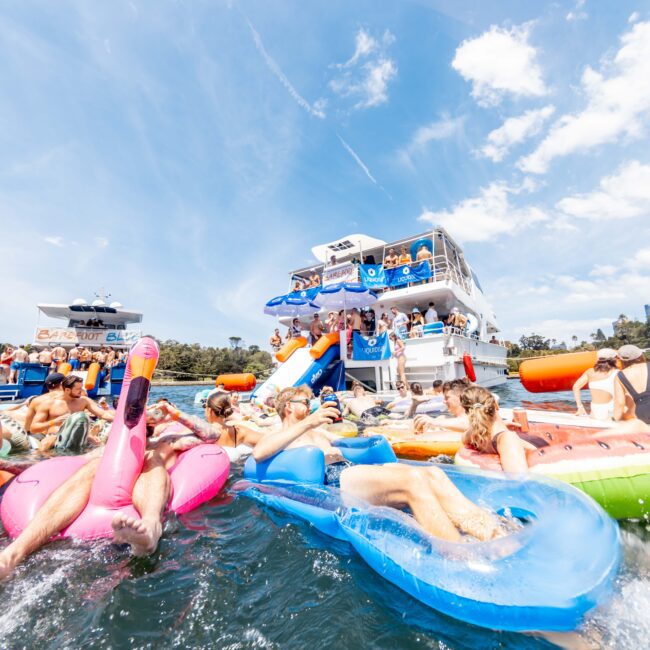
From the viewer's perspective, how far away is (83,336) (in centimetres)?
1941

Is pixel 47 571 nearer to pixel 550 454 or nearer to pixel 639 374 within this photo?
pixel 550 454

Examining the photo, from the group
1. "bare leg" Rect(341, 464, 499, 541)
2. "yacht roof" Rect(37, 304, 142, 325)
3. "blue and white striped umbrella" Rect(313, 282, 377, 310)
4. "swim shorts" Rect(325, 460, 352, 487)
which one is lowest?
"swim shorts" Rect(325, 460, 352, 487)

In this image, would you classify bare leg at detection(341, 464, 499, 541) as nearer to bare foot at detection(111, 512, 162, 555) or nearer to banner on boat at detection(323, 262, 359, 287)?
bare foot at detection(111, 512, 162, 555)

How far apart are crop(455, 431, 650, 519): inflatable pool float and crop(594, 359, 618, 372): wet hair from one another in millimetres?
2653

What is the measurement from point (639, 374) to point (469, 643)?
3728mm

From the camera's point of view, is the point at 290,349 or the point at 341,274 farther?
the point at 341,274

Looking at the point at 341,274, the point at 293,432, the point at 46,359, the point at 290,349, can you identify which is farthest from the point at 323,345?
the point at 46,359

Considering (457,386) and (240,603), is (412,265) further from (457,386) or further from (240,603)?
(240,603)

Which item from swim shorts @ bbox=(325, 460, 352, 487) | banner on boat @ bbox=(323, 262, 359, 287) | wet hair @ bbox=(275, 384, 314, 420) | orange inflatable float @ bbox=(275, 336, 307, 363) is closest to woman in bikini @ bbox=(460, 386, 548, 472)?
swim shorts @ bbox=(325, 460, 352, 487)

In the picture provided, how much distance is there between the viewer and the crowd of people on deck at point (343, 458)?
2.07 meters

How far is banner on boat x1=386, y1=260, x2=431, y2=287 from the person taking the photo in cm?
1260

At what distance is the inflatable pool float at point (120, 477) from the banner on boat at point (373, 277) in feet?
36.7

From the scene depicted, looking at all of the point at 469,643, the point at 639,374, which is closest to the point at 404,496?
the point at 469,643

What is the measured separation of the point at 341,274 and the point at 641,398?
11593 mm
